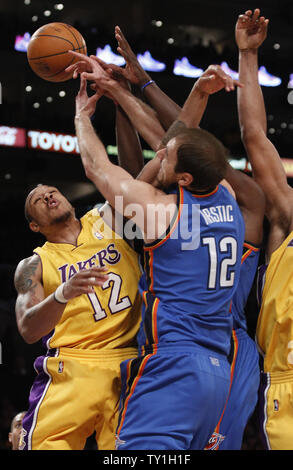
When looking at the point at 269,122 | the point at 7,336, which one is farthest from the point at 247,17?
the point at 269,122

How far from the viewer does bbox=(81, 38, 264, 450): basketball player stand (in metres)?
3.15

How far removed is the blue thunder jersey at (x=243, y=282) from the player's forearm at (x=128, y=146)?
851mm

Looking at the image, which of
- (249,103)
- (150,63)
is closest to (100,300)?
(249,103)

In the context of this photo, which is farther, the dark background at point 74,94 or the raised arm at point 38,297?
the dark background at point 74,94

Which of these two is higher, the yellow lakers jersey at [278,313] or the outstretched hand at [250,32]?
the outstretched hand at [250,32]

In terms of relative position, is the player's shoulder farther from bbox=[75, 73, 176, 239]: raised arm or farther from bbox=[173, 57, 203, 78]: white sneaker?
bbox=[173, 57, 203, 78]: white sneaker

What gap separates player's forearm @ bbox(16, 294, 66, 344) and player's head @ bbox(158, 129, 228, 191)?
819 millimetres

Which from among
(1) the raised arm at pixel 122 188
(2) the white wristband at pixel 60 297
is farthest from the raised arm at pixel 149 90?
(2) the white wristband at pixel 60 297

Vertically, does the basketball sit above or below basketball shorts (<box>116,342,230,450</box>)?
above

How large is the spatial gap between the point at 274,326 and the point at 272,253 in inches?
17.2

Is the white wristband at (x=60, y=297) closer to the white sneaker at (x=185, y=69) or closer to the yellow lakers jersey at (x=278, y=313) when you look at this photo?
the yellow lakers jersey at (x=278, y=313)

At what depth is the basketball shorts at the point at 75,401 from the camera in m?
3.23

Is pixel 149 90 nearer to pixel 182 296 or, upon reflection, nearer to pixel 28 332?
pixel 182 296

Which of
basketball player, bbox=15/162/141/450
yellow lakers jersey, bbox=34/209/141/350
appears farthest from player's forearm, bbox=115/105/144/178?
yellow lakers jersey, bbox=34/209/141/350
